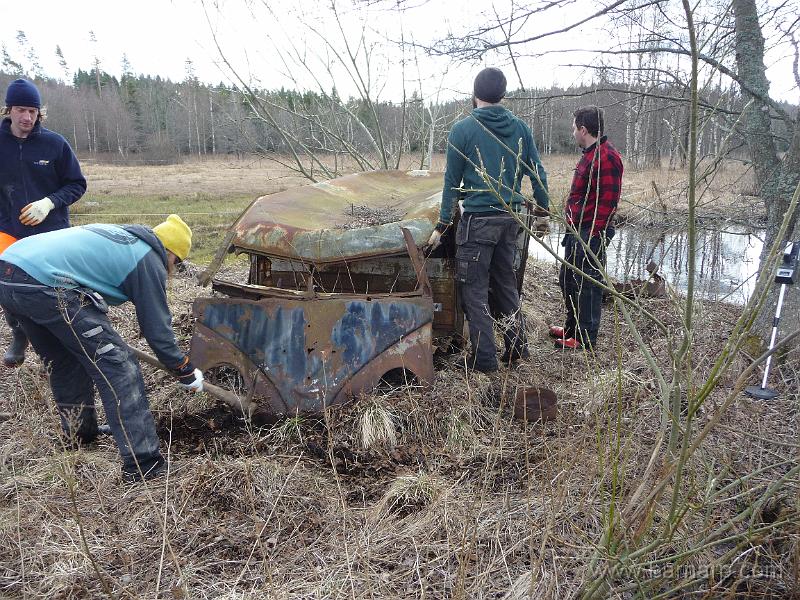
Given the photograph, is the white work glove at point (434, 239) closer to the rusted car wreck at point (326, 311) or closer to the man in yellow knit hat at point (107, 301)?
the rusted car wreck at point (326, 311)

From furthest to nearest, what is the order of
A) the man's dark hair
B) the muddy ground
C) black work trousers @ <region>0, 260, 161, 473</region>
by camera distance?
the man's dark hair, black work trousers @ <region>0, 260, 161, 473</region>, the muddy ground

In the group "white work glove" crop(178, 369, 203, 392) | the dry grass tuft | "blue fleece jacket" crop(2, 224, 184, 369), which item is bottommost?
the dry grass tuft

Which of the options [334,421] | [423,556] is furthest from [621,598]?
[334,421]

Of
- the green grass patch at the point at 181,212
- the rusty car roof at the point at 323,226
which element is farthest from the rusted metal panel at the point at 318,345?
the green grass patch at the point at 181,212

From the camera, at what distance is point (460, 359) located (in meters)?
4.12

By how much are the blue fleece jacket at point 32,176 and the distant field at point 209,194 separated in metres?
2.86

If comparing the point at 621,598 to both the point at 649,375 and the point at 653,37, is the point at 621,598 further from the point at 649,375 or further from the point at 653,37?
the point at 653,37

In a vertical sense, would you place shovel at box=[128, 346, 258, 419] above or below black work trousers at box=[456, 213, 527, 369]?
below

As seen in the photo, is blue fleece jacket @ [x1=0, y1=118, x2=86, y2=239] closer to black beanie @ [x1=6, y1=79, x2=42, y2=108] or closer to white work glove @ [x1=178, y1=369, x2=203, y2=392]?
black beanie @ [x1=6, y1=79, x2=42, y2=108]

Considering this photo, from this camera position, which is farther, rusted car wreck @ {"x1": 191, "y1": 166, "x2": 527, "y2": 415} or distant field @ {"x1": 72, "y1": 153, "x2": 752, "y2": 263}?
distant field @ {"x1": 72, "y1": 153, "x2": 752, "y2": 263}

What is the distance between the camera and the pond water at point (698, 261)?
2.86 metres

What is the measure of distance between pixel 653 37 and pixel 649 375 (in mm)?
2387

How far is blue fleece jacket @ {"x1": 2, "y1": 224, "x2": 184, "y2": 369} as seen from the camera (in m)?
2.77

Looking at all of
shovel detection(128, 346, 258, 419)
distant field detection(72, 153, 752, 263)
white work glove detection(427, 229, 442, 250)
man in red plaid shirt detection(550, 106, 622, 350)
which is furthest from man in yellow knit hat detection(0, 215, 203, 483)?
distant field detection(72, 153, 752, 263)
